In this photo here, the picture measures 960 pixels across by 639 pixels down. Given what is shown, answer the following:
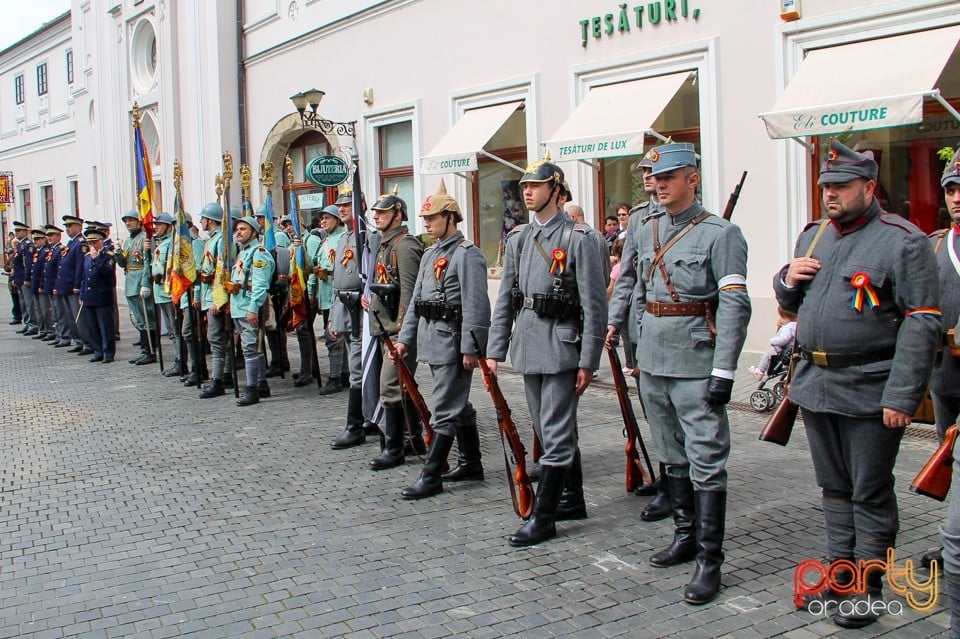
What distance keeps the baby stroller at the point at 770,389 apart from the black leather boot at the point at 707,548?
13.9 ft

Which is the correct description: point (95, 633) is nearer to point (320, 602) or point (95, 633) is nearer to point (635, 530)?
point (320, 602)

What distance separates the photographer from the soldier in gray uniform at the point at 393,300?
6.88 m

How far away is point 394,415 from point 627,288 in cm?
222

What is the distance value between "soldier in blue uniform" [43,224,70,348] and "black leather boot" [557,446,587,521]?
12.4m

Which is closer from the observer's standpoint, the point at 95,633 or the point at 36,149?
the point at 95,633

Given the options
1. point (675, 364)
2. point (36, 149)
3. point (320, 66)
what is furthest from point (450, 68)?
point (36, 149)

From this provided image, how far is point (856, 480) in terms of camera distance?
393cm

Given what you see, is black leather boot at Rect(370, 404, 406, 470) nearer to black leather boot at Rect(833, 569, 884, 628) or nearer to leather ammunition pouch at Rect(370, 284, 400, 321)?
leather ammunition pouch at Rect(370, 284, 400, 321)

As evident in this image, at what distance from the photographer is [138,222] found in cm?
1353

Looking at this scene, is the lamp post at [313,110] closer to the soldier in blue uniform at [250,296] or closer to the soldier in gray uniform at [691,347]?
the soldier in blue uniform at [250,296]

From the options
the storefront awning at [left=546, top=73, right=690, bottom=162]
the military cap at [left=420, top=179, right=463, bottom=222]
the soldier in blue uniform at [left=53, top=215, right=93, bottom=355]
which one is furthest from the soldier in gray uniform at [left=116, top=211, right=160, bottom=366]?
the military cap at [left=420, top=179, right=463, bottom=222]

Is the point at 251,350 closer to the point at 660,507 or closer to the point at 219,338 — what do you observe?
the point at 219,338

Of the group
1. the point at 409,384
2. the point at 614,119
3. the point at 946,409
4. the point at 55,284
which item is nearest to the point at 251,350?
the point at 409,384

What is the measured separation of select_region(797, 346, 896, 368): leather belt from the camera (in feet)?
12.7
